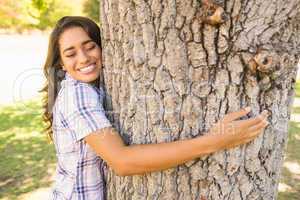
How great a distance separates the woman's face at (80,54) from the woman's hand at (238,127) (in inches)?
26.8

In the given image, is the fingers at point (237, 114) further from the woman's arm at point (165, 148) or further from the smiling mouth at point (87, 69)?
the smiling mouth at point (87, 69)

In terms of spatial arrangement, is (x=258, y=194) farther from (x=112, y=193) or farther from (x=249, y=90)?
(x=112, y=193)

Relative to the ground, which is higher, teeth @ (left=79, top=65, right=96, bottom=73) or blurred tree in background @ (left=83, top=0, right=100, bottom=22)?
blurred tree in background @ (left=83, top=0, right=100, bottom=22)

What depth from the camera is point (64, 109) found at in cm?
194

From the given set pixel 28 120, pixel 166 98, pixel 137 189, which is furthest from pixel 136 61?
pixel 28 120

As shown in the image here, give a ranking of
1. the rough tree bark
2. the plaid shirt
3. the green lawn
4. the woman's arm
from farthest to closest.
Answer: the green lawn, the plaid shirt, the woman's arm, the rough tree bark

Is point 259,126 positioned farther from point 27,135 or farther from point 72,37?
point 27,135

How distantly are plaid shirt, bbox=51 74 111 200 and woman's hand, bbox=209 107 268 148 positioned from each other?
467 millimetres

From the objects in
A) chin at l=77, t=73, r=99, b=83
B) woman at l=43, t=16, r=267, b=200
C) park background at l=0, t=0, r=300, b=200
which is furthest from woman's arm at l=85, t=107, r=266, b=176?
park background at l=0, t=0, r=300, b=200

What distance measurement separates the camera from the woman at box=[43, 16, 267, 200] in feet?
5.58

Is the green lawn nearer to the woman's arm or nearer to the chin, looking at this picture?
the chin

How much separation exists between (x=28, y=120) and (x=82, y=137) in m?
5.45

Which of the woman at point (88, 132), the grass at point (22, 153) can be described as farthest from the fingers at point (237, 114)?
the grass at point (22, 153)

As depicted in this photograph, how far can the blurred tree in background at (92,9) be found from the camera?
14555mm
